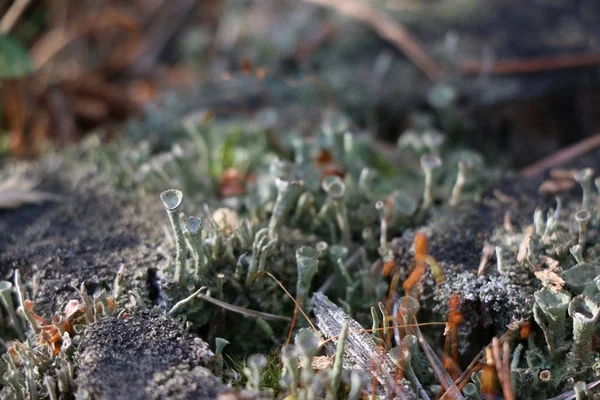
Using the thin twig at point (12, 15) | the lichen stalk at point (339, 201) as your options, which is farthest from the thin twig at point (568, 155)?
the thin twig at point (12, 15)

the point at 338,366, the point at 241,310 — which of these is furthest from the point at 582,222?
the point at 241,310

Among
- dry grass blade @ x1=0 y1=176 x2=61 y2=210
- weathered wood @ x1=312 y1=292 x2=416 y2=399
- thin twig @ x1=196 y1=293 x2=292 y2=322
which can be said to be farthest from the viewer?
dry grass blade @ x1=0 y1=176 x2=61 y2=210

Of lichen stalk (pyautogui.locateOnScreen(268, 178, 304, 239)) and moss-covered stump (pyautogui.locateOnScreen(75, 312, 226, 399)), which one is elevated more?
lichen stalk (pyautogui.locateOnScreen(268, 178, 304, 239))

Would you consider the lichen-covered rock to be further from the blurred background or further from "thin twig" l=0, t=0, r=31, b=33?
"thin twig" l=0, t=0, r=31, b=33

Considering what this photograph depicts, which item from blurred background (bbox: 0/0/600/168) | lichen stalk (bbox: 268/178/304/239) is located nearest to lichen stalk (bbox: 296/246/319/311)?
lichen stalk (bbox: 268/178/304/239)

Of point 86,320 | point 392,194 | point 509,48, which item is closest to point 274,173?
point 392,194

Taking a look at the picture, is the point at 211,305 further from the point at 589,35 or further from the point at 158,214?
the point at 589,35
